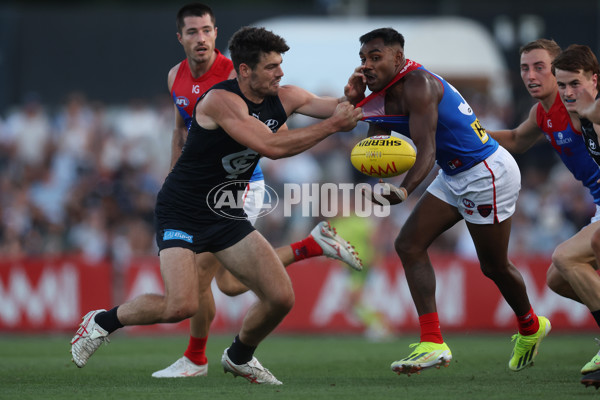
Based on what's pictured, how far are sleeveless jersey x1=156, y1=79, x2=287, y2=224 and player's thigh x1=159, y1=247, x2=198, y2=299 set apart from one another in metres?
0.31

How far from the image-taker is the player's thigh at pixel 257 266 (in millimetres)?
7609

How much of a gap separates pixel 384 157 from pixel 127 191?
9.38m

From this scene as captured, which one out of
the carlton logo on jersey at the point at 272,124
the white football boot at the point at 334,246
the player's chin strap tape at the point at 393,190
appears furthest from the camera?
the white football boot at the point at 334,246

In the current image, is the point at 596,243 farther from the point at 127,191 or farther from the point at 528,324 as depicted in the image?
the point at 127,191

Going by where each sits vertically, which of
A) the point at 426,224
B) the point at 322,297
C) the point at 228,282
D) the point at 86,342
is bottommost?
the point at 322,297

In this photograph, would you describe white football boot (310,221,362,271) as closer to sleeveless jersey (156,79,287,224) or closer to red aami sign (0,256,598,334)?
sleeveless jersey (156,79,287,224)

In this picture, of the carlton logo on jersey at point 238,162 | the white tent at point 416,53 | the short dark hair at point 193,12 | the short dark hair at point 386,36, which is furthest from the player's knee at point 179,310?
the white tent at point 416,53

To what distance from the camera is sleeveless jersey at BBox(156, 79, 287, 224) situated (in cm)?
767

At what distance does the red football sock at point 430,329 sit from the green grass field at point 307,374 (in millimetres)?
347

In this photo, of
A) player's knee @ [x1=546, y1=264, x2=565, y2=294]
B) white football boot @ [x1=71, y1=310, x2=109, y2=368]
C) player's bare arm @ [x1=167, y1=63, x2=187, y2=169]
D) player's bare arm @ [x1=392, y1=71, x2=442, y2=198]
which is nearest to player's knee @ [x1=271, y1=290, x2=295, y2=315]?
player's bare arm @ [x1=392, y1=71, x2=442, y2=198]

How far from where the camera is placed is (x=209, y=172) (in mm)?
7777

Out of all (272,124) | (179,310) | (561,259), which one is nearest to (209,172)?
(272,124)

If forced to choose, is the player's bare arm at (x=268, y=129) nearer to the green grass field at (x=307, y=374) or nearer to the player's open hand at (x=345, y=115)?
the player's open hand at (x=345, y=115)

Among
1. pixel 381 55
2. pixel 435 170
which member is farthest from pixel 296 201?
pixel 381 55
